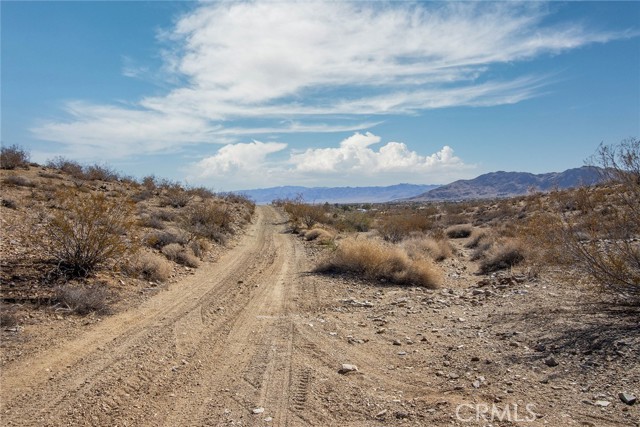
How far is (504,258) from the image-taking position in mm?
14938

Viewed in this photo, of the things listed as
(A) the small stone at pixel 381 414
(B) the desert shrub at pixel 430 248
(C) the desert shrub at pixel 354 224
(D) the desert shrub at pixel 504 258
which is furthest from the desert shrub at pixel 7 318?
(C) the desert shrub at pixel 354 224

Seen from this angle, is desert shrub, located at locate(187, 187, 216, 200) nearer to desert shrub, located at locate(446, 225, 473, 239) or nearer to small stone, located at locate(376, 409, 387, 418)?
desert shrub, located at locate(446, 225, 473, 239)

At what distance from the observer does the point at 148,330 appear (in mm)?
8039

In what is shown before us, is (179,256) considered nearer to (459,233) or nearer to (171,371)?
(171,371)

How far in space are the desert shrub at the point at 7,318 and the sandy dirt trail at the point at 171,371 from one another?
1.33 m

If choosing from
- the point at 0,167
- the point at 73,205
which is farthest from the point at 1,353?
the point at 0,167

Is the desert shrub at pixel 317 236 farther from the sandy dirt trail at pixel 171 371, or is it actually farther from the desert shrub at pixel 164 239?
the sandy dirt trail at pixel 171 371

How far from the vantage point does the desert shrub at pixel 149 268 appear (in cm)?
1201

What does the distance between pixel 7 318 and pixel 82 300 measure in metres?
1.32

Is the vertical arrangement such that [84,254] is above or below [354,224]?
above

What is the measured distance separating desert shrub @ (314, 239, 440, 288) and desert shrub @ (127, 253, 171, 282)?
472 cm

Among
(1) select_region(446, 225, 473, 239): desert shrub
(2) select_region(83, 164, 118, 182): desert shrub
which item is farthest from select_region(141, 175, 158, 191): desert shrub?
(1) select_region(446, 225, 473, 239): desert shrub

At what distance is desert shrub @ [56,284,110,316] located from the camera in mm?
8769

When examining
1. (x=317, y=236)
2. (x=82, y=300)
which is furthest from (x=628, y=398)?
(x=317, y=236)
